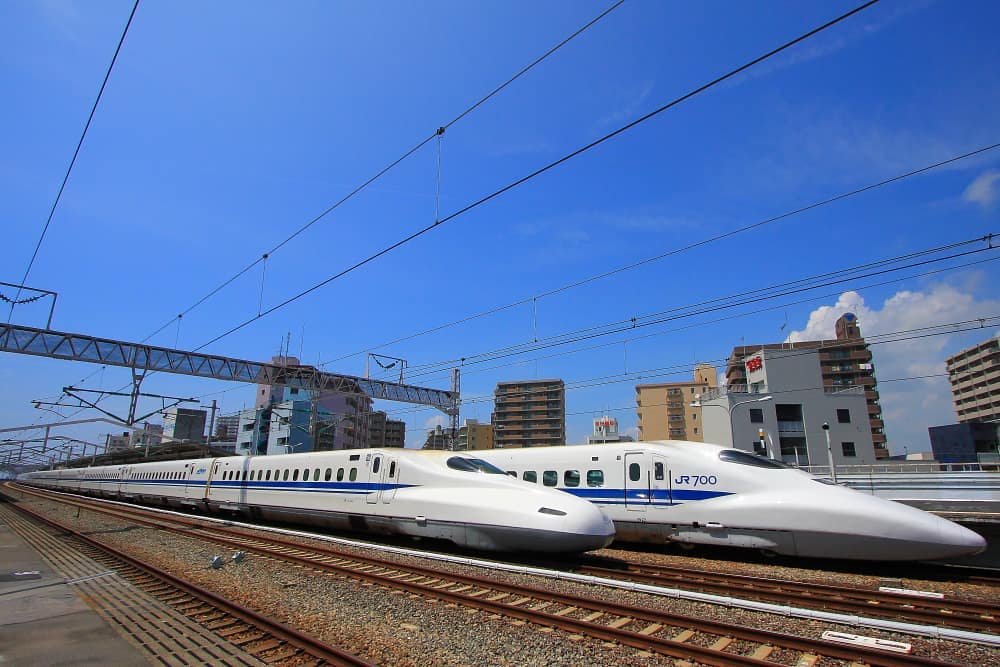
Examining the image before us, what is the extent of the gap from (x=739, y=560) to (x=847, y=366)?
7993cm

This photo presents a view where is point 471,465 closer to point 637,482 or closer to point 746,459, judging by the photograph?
point 637,482

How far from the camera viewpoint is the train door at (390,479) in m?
15.0

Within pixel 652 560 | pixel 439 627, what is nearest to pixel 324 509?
pixel 652 560

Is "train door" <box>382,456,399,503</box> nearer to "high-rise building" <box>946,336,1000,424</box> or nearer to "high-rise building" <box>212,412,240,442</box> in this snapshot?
"high-rise building" <box>212,412,240,442</box>

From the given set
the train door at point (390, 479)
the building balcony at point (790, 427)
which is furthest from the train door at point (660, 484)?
the building balcony at point (790, 427)

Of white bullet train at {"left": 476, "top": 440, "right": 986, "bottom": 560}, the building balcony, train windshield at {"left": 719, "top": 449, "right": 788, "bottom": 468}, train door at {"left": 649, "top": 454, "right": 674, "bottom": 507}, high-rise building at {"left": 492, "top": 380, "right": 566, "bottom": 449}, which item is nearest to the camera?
white bullet train at {"left": 476, "top": 440, "right": 986, "bottom": 560}

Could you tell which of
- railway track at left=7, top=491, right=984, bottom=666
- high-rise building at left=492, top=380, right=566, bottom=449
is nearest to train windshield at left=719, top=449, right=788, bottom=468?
railway track at left=7, top=491, right=984, bottom=666

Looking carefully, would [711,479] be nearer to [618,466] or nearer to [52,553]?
[618,466]

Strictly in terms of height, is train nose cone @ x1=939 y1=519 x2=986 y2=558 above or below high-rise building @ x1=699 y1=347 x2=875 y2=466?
below

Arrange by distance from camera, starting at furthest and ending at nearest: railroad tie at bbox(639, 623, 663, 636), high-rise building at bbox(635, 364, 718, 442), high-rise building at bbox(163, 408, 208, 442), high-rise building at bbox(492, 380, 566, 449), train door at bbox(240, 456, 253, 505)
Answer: high-rise building at bbox(492, 380, 566, 449) < high-rise building at bbox(635, 364, 718, 442) < high-rise building at bbox(163, 408, 208, 442) < train door at bbox(240, 456, 253, 505) < railroad tie at bbox(639, 623, 663, 636)

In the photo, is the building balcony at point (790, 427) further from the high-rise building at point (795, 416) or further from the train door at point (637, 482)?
the train door at point (637, 482)

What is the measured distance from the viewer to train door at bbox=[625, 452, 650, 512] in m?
14.0

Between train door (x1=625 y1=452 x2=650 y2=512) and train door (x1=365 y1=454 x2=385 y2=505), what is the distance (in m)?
6.64

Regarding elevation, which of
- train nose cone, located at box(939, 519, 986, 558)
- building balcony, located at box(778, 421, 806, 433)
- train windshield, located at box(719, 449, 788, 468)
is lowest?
Answer: train nose cone, located at box(939, 519, 986, 558)
